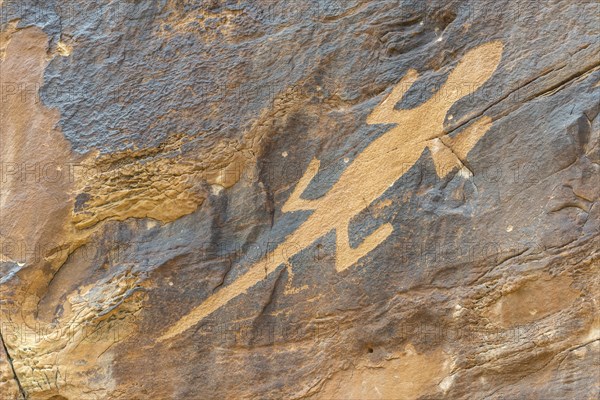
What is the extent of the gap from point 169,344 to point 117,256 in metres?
0.48

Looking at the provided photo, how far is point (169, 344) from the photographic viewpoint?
3307 mm

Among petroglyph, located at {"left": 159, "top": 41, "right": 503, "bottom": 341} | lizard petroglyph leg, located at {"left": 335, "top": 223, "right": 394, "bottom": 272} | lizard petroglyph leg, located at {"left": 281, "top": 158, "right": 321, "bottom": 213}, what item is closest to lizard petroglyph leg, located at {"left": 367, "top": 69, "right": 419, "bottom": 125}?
petroglyph, located at {"left": 159, "top": 41, "right": 503, "bottom": 341}

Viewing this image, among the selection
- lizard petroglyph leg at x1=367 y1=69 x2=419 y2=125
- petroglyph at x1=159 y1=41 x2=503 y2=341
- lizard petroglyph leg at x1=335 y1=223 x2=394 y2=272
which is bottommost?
lizard petroglyph leg at x1=335 y1=223 x2=394 y2=272

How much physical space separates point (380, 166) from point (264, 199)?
56cm

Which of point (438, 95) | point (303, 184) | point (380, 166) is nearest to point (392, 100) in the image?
point (438, 95)

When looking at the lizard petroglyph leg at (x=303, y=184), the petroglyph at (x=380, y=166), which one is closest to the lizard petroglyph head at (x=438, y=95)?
the petroglyph at (x=380, y=166)

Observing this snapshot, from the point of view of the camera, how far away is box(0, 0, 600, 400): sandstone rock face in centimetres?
323

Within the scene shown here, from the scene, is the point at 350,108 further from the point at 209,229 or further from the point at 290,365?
the point at 290,365

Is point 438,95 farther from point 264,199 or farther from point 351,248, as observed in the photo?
point 264,199

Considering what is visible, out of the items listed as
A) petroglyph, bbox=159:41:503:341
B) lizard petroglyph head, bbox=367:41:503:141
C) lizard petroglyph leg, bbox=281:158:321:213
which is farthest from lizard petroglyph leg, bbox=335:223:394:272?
lizard petroglyph head, bbox=367:41:503:141

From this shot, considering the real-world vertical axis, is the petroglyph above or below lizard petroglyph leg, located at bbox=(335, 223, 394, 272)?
above

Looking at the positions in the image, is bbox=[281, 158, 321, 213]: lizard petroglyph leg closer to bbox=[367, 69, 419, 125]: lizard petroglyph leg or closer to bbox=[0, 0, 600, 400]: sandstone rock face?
bbox=[0, 0, 600, 400]: sandstone rock face

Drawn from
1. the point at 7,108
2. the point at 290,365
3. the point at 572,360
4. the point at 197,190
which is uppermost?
the point at 7,108

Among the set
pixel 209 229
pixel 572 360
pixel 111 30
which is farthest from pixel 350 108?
pixel 572 360
